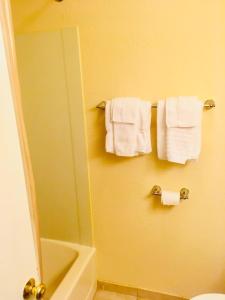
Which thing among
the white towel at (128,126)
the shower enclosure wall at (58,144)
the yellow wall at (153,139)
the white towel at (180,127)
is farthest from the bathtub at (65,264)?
the white towel at (180,127)

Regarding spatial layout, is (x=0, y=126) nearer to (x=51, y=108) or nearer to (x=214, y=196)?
(x=51, y=108)

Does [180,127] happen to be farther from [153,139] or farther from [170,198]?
[170,198]

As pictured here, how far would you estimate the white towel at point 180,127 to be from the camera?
4.87ft

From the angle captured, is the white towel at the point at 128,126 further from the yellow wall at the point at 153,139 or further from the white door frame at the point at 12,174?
the white door frame at the point at 12,174

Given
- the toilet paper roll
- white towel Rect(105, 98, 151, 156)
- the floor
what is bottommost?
the floor

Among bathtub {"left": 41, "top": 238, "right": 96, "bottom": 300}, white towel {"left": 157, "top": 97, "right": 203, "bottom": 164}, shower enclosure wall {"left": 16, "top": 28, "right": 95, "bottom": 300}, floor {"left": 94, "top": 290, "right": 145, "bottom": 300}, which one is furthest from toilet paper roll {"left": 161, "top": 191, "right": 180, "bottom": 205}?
floor {"left": 94, "top": 290, "right": 145, "bottom": 300}

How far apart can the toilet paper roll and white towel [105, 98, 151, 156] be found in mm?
323

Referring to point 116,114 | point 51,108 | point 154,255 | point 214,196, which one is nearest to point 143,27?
point 116,114

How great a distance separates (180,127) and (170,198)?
484mm

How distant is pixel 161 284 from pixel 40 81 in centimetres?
175

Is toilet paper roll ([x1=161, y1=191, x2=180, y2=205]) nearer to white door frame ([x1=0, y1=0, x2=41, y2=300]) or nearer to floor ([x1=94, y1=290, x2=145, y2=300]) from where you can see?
floor ([x1=94, y1=290, x2=145, y2=300])

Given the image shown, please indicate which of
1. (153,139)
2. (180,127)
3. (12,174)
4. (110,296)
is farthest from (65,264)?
(12,174)

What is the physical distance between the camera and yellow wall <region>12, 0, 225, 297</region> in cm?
150

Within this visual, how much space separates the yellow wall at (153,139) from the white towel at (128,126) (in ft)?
0.33
